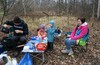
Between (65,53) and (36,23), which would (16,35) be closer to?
(65,53)

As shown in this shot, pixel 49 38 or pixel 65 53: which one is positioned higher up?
pixel 49 38

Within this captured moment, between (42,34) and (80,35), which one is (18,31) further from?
(80,35)

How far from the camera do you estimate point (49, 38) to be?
5988 mm

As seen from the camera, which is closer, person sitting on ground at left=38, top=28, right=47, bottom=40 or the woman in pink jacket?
the woman in pink jacket

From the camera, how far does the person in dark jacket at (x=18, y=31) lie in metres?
5.80

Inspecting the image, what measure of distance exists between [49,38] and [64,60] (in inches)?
31.7

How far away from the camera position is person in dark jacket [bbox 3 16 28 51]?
19.0 feet

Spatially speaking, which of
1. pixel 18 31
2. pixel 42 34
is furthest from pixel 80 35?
pixel 18 31

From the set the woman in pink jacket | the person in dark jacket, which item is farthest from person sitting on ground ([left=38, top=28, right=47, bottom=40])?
the woman in pink jacket

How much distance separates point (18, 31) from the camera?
5891 millimetres

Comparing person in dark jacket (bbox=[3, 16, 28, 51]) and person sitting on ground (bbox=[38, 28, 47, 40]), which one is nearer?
person in dark jacket (bbox=[3, 16, 28, 51])

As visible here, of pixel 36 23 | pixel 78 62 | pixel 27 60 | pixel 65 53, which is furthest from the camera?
pixel 36 23

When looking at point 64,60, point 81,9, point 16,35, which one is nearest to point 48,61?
point 64,60

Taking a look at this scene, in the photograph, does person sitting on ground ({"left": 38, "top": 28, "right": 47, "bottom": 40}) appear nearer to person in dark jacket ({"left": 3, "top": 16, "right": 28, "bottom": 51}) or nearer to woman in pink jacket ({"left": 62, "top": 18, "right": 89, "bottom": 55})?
person in dark jacket ({"left": 3, "top": 16, "right": 28, "bottom": 51})
